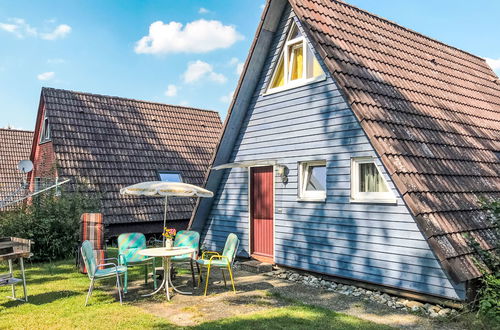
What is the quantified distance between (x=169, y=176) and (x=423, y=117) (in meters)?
11.9

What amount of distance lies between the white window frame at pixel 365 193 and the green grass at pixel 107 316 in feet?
8.01

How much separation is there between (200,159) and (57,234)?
8346 millimetres

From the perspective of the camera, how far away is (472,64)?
14320 millimetres

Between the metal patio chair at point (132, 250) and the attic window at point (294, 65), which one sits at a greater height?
the attic window at point (294, 65)

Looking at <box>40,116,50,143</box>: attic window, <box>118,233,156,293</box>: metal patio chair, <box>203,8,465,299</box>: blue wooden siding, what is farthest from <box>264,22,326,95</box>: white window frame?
<box>40,116,50,143</box>: attic window

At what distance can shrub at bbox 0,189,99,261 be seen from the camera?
1258 cm

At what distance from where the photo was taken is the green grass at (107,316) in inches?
255

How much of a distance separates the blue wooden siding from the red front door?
0.25 meters

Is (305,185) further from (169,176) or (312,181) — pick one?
(169,176)

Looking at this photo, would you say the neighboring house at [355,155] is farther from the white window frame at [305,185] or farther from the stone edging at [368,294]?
the stone edging at [368,294]

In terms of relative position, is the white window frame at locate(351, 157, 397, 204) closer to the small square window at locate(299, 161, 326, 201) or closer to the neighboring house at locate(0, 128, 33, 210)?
the small square window at locate(299, 161, 326, 201)

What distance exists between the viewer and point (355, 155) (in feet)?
28.6

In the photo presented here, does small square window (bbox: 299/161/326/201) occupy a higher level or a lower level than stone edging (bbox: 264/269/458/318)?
higher

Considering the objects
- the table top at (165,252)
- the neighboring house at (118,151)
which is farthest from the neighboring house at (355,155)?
the neighboring house at (118,151)
